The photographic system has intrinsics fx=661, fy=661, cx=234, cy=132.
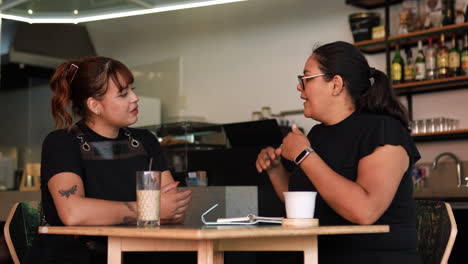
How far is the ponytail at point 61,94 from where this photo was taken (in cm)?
205

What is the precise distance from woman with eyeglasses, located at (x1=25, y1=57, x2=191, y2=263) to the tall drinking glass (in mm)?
193

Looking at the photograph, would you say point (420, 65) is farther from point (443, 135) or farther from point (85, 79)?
point (85, 79)

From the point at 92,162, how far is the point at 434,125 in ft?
9.66

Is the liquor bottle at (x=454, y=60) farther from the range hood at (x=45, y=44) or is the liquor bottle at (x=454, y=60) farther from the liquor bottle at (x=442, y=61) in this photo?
the range hood at (x=45, y=44)

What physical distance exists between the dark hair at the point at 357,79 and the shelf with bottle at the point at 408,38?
258 cm

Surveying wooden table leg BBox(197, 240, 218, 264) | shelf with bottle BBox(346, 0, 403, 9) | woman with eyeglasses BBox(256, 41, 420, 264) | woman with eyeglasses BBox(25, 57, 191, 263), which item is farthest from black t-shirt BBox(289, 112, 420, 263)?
shelf with bottle BBox(346, 0, 403, 9)

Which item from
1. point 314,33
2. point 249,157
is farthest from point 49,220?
point 314,33

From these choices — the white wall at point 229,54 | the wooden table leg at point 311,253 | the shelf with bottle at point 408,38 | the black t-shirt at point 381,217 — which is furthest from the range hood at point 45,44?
the wooden table leg at point 311,253

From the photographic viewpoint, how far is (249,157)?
15.2 ft

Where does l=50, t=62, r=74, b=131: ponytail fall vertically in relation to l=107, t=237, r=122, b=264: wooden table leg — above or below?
above

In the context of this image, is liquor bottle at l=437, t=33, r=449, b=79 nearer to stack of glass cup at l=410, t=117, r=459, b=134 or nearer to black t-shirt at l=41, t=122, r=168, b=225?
stack of glass cup at l=410, t=117, r=459, b=134

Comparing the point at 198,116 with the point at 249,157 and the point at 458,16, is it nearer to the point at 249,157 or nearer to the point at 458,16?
the point at 249,157

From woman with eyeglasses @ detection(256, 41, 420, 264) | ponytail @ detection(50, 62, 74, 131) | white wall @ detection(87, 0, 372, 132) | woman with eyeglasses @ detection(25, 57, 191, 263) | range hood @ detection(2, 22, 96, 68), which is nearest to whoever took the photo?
woman with eyeglasses @ detection(256, 41, 420, 264)

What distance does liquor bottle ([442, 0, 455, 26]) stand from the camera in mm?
4346
